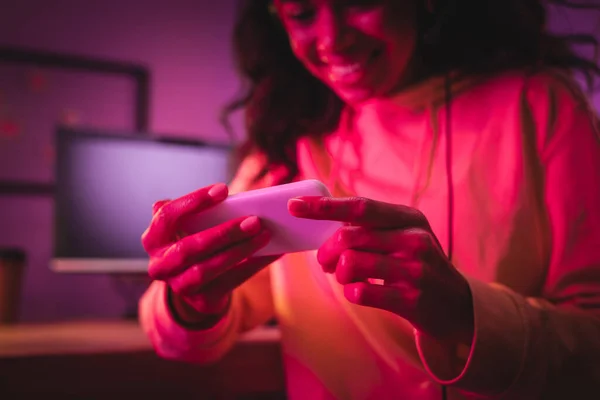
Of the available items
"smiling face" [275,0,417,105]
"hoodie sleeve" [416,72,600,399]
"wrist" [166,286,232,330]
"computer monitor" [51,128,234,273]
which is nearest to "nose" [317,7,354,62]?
"smiling face" [275,0,417,105]

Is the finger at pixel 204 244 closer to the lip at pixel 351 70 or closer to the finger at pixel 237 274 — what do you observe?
the finger at pixel 237 274

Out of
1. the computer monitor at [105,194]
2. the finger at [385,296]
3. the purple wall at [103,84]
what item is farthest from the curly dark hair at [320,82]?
the purple wall at [103,84]

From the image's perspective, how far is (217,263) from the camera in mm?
509

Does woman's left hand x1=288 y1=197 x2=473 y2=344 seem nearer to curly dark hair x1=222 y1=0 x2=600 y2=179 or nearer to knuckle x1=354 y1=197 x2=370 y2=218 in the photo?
knuckle x1=354 y1=197 x2=370 y2=218

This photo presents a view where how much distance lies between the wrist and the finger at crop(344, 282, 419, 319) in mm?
276

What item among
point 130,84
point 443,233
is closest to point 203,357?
point 443,233

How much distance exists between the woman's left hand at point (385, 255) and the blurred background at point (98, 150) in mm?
676

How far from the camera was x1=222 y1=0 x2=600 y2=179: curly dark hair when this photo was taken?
27.4 inches

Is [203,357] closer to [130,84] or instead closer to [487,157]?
[487,157]

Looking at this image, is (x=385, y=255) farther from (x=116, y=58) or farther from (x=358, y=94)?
(x=116, y=58)

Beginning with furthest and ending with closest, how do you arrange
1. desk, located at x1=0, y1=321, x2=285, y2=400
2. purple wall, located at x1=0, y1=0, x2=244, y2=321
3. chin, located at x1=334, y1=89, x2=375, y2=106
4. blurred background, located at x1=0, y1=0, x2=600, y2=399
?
purple wall, located at x1=0, y1=0, x2=244, y2=321, blurred background, located at x1=0, y1=0, x2=600, y2=399, desk, located at x1=0, y1=321, x2=285, y2=400, chin, located at x1=334, y1=89, x2=375, y2=106

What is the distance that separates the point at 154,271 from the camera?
53cm

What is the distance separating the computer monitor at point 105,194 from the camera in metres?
1.32

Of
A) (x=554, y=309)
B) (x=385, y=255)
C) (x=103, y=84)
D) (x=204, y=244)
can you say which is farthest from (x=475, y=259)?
(x=103, y=84)
